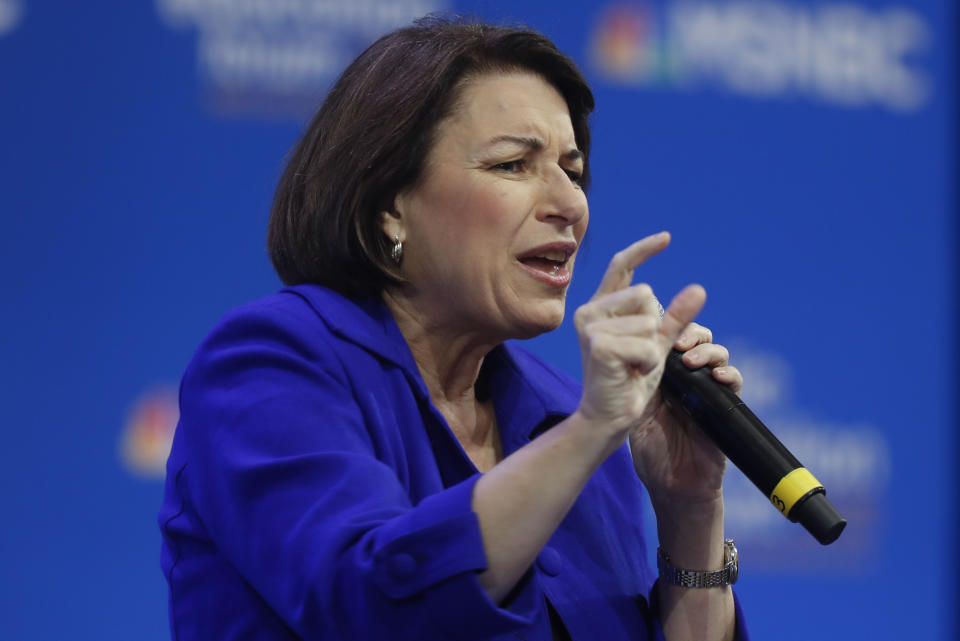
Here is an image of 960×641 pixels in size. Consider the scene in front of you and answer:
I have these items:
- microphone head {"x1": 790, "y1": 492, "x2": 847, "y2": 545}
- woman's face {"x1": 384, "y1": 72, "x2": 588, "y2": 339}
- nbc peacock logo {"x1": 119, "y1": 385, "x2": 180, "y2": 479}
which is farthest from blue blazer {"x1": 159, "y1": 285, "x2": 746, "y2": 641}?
nbc peacock logo {"x1": 119, "y1": 385, "x2": 180, "y2": 479}

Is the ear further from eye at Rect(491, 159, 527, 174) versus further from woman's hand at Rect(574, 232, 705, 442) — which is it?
woman's hand at Rect(574, 232, 705, 442)

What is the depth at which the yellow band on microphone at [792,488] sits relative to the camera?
1.39 meters

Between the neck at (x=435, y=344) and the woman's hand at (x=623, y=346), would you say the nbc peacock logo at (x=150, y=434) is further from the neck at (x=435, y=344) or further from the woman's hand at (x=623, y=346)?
the woman's hand at (x=623, y=346)

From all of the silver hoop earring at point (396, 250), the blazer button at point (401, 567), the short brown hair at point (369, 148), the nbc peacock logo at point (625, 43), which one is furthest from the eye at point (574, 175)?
the nbc peacock logo at point (625, 43)

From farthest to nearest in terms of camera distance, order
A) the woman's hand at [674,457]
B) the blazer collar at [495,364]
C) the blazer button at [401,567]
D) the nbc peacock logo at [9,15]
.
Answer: the nbc peacock logo at [9,15] → the woman's hand at [674,457] → the blazer collar at [495,364] → the blazer button at [401,567]

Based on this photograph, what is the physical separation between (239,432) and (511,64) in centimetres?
76

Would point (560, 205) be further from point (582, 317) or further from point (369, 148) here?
point (582, 317)

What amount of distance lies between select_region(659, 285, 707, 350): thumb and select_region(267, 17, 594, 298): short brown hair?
0.60 m

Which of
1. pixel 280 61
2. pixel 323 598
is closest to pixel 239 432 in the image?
pixel 323 598

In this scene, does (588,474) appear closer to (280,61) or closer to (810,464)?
(280,61)

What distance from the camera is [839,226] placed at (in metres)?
3.47

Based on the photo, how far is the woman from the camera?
3.91 ft

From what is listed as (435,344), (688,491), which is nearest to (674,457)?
(688,491)

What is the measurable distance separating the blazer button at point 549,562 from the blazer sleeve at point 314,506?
15cm
